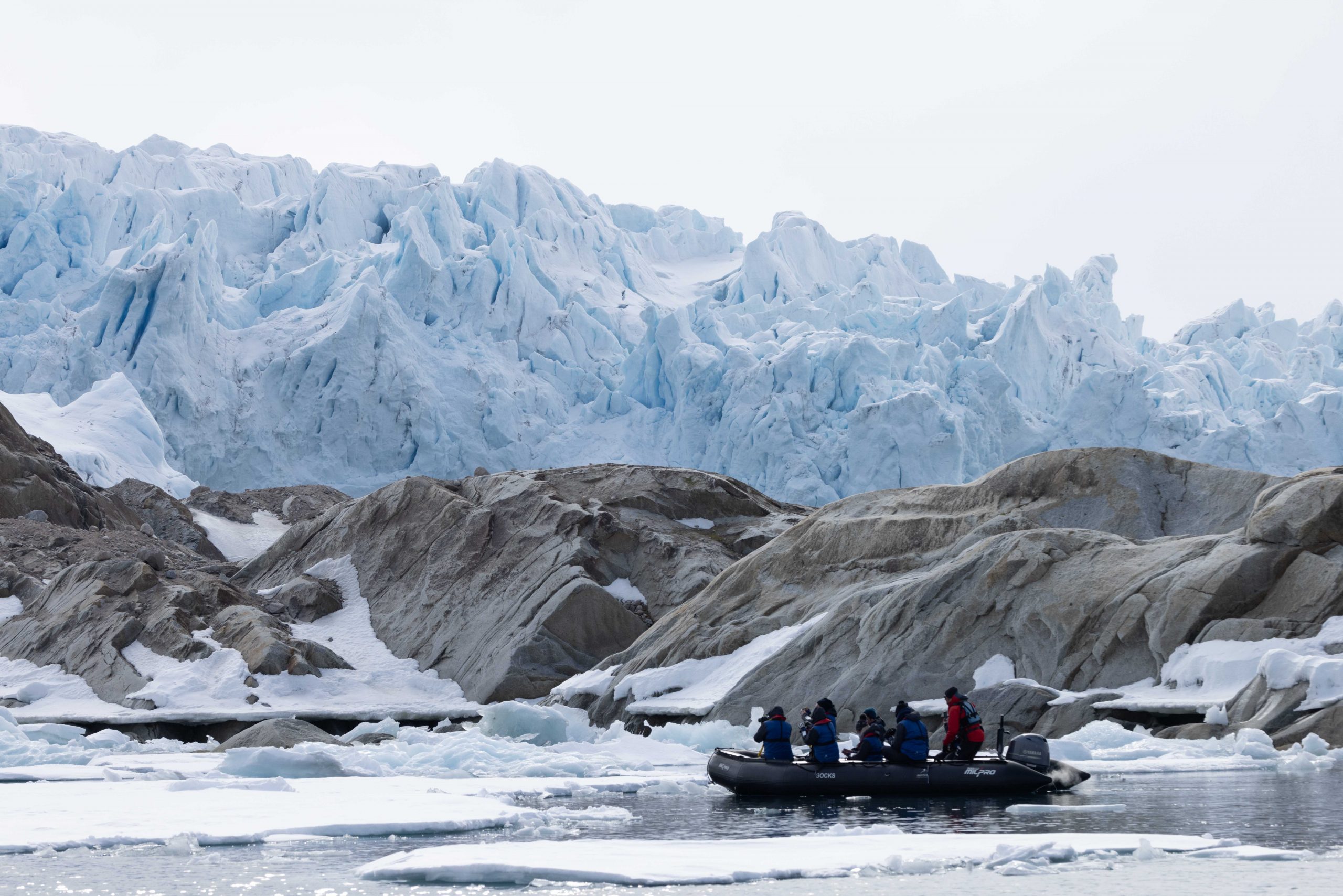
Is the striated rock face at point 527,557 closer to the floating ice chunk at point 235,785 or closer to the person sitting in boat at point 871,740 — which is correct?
the floating ice chunk at point 235,785

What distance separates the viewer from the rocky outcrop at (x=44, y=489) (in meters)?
48.7

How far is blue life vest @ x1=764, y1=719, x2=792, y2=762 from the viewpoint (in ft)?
59.3

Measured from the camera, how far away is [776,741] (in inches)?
712

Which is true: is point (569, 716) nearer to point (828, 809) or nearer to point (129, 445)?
point (828, 809)

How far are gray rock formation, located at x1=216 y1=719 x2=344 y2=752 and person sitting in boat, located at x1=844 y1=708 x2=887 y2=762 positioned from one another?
446 inches

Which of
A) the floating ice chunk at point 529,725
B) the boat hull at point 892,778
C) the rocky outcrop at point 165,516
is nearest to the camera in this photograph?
the boat hull at point 892,778

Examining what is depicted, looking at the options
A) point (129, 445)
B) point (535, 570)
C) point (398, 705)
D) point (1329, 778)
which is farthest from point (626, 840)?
point (129, 445)

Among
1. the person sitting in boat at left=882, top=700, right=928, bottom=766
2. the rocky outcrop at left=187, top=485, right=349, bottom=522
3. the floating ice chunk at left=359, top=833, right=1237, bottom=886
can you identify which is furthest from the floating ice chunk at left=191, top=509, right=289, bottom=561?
the floating ice chunk at left=359, top=833, right=1237, bottom=886

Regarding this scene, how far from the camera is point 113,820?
572 inches

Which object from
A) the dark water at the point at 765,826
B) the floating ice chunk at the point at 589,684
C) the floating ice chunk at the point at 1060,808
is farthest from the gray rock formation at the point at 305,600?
the floating ice chunk at the point at 1060,808

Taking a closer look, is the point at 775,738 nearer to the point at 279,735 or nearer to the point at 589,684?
the point at 279,735

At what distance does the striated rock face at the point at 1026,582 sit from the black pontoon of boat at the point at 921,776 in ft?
20.2

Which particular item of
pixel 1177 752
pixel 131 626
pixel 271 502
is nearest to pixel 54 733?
pixel 131 626

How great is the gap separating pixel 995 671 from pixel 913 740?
7.88 meters
